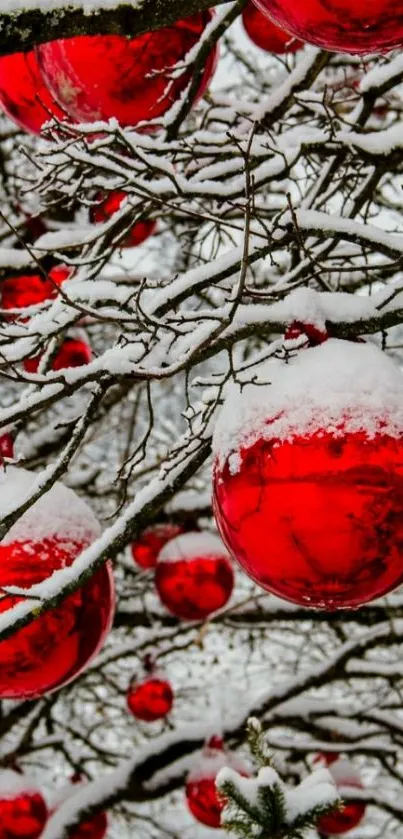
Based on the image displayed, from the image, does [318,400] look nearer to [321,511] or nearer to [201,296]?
[321,511]

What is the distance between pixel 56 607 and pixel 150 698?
3285mm

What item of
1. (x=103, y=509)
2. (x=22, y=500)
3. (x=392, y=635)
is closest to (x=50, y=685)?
(x=22, y=500)

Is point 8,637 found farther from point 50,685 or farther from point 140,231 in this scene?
point 140,231

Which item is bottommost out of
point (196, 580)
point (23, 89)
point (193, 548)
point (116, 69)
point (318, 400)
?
point (318, 400)

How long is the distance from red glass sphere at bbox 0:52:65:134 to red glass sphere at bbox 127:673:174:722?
3423 millimetres

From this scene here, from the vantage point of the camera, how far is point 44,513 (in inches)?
72.0

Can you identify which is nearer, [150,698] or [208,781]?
[208,781]

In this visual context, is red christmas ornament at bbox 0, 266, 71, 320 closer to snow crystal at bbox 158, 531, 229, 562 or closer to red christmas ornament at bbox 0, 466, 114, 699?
snow crystal at bbox 158, 531, 229, 562

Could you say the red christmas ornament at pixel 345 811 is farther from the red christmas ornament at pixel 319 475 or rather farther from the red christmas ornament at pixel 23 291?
the red christmas ornament at pixel 319 475

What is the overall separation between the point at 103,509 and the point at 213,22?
5045 millimetres

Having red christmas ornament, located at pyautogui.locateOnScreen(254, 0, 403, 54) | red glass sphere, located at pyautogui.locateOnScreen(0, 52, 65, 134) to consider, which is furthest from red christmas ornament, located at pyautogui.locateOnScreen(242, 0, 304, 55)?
red christmas ornament, located at pyautogui.locateOnScreen(254, 0, 403, 54)

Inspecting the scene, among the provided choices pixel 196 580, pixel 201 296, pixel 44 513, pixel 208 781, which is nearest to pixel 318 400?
pixel 44 513

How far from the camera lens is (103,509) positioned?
688 cm

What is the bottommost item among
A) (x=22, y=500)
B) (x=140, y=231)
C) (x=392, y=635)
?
(x=22, y=500)
